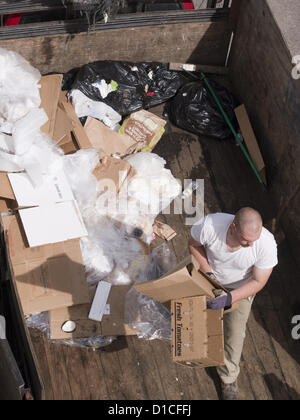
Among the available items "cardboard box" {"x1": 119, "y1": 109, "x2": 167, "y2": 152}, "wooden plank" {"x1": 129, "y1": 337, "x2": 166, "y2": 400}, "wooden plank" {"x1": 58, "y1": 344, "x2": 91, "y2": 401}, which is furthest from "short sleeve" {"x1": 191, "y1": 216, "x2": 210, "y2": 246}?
"cardboard box" {"x1": 119, "y1": 109, "x2": 167, "y2": 152}

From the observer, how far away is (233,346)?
3691 millimetres

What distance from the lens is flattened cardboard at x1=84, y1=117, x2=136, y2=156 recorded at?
4.86 meters

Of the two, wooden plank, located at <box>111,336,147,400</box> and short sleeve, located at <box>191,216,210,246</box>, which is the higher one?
short sleeve, located at <box>191,216,210,246</box>

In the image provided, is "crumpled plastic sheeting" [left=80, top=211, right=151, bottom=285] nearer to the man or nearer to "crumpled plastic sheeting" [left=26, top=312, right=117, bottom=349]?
"crumpled plastic sheeting" [left=26, top=312, right=117, bottom=349]

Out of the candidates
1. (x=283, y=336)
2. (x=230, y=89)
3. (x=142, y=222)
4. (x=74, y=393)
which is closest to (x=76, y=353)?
(x=74, y=393)

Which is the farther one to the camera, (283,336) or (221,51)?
(221,51)

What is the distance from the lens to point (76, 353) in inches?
155

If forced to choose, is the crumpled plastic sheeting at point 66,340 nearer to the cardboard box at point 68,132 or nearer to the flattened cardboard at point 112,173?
the flattened cardboard at point 112,173

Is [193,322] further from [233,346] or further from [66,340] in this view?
[66,340]

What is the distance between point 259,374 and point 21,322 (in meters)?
2.09

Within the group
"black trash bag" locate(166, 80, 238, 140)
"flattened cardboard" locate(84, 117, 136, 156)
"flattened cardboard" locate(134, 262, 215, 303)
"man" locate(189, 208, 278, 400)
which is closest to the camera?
"flattened cardboard" locate(134, 262, 215, 303)

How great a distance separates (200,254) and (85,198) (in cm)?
146

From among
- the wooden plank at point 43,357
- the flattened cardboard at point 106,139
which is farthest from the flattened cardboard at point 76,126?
the wooden plank at point 43,357

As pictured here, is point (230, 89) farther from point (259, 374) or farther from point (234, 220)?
point (259, 374)
